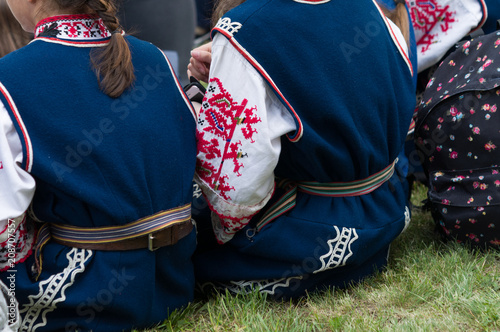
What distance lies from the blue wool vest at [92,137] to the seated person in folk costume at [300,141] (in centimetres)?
11

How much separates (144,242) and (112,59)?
1.49ft

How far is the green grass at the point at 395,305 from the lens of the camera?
1.51 metres

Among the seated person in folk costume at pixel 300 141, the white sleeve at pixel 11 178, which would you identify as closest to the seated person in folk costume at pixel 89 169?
the white sleeve at pixel 11 178

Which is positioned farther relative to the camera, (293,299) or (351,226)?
(293,299)

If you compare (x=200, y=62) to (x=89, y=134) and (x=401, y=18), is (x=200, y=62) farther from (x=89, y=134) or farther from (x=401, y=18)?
(x=401, y=18)

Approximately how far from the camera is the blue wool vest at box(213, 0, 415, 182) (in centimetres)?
148

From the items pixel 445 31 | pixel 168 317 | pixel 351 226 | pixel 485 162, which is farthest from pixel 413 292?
pixel 445 31

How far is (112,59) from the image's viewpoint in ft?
4.84

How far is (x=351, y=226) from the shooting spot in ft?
5.40

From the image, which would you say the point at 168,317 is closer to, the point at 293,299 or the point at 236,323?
the point at 236,323

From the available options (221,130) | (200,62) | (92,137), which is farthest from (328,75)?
(92,137)

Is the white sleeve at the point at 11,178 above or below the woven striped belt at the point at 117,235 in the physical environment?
above

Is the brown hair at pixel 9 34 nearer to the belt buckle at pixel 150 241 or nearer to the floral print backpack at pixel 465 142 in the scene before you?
the belt buckle at pixel 150 241

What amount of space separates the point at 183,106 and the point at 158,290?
49cm
